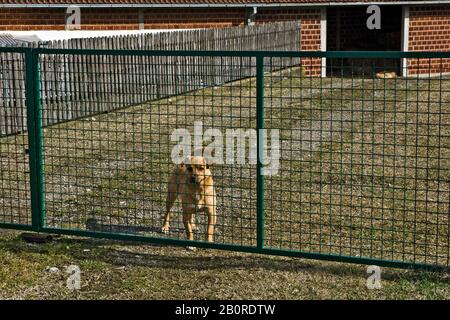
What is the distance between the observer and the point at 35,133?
679 centimetres

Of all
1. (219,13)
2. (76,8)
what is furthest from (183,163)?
(219,13)

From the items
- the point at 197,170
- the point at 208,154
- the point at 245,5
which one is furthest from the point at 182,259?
the point at 245,5

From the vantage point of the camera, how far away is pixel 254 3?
21.0 meters

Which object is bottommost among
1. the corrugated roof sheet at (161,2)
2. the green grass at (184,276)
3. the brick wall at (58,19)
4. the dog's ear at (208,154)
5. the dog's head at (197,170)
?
the green grass at (184,276)

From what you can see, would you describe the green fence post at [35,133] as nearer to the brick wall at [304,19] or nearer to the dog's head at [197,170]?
the dog's head at [197,170]

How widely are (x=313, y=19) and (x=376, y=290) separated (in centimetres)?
1700

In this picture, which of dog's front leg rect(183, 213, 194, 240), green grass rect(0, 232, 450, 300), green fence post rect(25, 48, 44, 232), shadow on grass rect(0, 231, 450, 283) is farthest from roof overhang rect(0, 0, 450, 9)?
dog's front leg rect(183, 213, 194, 240)

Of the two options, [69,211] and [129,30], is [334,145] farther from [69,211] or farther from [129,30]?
[129,30]

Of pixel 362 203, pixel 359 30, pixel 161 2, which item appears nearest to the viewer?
pixel 362 203

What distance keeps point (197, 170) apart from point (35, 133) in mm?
1480

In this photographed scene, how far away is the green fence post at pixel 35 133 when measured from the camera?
667 cm

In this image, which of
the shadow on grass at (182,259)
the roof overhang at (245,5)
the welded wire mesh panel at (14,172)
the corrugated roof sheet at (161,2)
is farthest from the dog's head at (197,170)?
the corrugated roof sheet at (161,2)

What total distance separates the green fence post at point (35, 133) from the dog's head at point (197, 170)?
131 cm

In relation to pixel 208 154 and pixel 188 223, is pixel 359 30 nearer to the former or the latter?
pixel 208 154
